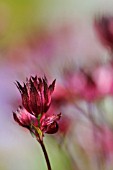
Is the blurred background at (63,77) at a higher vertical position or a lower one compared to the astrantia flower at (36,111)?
higher

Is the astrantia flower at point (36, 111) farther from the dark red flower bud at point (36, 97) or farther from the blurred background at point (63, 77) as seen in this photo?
the blurred background at point (63, 77)

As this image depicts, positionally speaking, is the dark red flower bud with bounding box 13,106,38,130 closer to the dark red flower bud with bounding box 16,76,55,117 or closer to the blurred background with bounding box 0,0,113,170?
the dark red flower bud with bounding box 16,76,55,117

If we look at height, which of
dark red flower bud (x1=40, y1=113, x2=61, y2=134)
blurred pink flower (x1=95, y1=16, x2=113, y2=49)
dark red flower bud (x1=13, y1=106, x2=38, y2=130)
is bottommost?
dark red flower bud (x1=40, y1=113, x2=61, y2=134)

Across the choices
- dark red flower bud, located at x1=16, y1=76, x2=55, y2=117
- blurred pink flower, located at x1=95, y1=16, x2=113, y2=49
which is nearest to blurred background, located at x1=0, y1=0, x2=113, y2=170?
blurred pink flower, located at x1=95, y1=16, x2=113, y2=49

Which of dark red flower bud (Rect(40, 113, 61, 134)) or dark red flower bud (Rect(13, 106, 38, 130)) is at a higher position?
dark red flower bud (Rect(13, 106, 38, 130))

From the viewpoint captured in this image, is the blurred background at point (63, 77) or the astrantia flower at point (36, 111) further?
the blurred background at point (63, 77)

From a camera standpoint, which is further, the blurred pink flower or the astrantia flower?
the blurred pink flower

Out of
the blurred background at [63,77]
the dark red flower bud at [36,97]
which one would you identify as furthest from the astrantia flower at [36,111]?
the blurred background at [63,77]

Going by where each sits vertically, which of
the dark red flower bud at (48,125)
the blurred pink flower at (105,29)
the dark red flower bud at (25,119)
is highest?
the blurred pink flower at (105,29)
